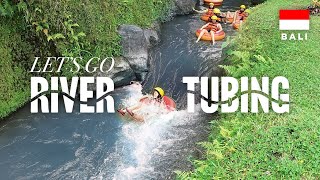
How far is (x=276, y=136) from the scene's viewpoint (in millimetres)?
7160

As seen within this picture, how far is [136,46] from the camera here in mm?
13320

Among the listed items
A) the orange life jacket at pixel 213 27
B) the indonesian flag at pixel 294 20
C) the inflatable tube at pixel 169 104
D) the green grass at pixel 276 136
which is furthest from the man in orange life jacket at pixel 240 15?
the inflatable tube at pixel 169 104

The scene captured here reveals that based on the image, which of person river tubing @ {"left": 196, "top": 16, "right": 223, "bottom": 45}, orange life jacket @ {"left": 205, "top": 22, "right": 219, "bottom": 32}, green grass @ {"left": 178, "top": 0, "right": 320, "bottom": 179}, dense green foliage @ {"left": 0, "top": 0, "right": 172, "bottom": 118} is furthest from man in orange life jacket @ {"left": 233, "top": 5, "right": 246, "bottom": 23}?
green grass @ {"left": 178, "top": 0, "right": 320, "bottom": 179}

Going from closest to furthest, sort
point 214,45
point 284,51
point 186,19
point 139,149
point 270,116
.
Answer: point 270,116 < point 139,149 < point 284,51 < point 214,45 < point 186,19

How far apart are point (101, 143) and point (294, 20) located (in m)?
7.43

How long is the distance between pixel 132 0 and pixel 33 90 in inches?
223

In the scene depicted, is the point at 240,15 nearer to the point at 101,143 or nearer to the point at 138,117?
the point at 138,117

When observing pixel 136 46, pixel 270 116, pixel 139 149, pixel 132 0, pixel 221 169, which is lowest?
pixel 139 149

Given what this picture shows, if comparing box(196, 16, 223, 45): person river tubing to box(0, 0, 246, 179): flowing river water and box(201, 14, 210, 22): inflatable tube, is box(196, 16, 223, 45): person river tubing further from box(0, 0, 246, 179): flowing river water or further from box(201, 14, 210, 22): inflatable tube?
box(0, 0, 246, 179): flowing river water

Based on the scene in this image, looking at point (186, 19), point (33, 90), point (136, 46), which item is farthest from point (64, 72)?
point (186, 19)

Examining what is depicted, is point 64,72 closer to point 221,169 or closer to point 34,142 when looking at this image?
point 34,142

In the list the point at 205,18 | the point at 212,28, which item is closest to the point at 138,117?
the point at 212,28

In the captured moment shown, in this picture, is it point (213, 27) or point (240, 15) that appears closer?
point (213, 27)

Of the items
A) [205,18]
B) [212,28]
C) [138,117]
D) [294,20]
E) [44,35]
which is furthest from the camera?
[205,18]
